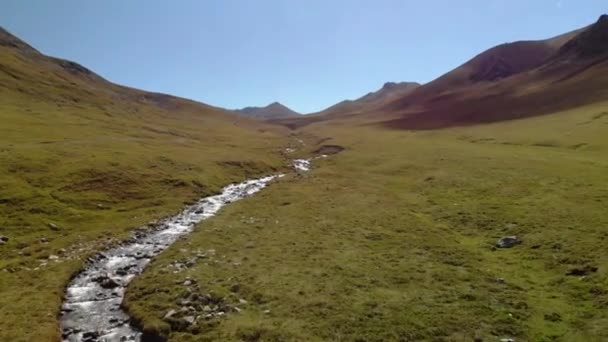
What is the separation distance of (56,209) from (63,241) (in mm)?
9974

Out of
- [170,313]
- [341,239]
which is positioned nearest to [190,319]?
[170,313]

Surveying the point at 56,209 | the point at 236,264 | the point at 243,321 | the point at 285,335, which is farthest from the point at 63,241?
the point at 285,335

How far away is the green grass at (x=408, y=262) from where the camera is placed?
20906 mm

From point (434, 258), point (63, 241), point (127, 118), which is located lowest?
point (434, 258)

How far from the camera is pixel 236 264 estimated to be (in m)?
30.1

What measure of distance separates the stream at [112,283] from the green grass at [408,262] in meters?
1.16

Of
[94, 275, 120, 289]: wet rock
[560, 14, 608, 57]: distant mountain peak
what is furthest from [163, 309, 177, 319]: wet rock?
[560, 14, 608, 57]: distant mountain peak

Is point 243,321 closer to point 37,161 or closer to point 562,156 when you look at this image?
point 37,161

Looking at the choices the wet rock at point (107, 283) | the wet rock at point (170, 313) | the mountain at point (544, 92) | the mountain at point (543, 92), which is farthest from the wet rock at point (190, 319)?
the mountain at point (543, 92)

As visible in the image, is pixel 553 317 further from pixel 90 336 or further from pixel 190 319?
pixel 90 336

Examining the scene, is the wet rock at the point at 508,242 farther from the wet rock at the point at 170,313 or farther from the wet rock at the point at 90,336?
the wet rock at the point at 90,336

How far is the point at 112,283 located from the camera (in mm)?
28516

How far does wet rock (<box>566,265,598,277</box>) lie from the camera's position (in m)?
24.8

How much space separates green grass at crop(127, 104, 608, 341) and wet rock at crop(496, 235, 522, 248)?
2.35ft
